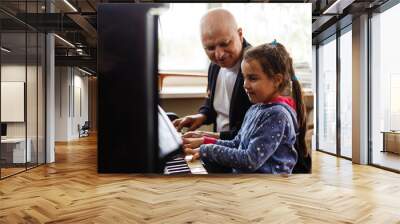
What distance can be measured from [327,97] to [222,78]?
5472mm

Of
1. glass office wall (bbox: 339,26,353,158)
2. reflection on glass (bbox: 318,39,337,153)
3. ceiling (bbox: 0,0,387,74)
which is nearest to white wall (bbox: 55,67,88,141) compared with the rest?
ceiling (bbox: 0,0,387,74)

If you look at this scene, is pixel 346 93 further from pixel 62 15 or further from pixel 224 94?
pixel 62 15

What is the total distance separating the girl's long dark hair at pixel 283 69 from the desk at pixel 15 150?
4.10 meters

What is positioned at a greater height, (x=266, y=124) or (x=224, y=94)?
(x=224, y=94)

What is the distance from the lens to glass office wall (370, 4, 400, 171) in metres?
6.98

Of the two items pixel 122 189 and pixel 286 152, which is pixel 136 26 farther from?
Result: pixel 286 152

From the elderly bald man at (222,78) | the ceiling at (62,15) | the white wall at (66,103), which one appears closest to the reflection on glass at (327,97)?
the ceiling at (62,15)

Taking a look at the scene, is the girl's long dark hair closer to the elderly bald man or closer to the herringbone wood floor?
the elderly bald man

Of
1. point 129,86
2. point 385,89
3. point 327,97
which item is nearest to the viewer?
point 129,86

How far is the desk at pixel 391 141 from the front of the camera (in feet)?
22.8

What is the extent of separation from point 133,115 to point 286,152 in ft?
7.41

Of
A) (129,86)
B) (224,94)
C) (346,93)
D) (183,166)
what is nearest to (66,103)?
(129,86)

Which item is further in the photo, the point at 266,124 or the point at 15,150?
the point at 15,150

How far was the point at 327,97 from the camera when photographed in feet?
33.7
